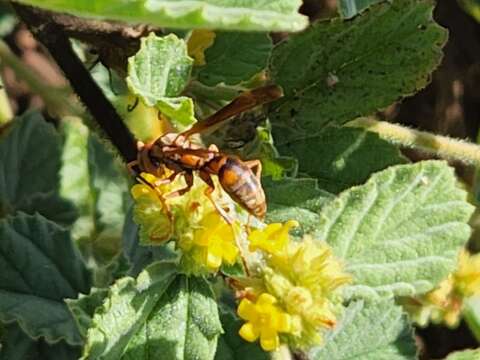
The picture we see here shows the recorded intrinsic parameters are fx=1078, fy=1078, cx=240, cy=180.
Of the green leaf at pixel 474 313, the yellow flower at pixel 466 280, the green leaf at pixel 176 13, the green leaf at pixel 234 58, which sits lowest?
the green leaf at pixel 474 313

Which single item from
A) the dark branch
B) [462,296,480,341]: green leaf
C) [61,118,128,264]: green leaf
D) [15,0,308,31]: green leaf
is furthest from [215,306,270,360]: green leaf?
[462,296,480,341]: green leaf

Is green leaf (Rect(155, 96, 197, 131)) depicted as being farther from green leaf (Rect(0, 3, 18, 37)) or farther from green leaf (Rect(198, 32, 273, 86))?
green leaf (Rect(0, 3, 18, 37))

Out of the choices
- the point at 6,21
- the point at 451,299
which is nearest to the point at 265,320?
the point at 451,299

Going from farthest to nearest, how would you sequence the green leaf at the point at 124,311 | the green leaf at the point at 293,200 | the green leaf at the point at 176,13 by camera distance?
the green leaf at the point at 293,200
the green leaf at the point at 124,311
the green leaf at the point at 176,13

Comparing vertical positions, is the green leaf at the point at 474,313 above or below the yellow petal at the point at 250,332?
below

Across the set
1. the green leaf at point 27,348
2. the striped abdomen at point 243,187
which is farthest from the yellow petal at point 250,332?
the green leaf at point 27,348

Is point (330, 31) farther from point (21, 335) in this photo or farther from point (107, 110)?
point (21, 335)

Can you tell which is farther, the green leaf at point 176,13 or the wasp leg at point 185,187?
the wasp leg at point 185,187

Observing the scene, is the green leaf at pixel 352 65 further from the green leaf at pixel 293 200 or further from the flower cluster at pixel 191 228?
the flower cluster at pixel 191 228
